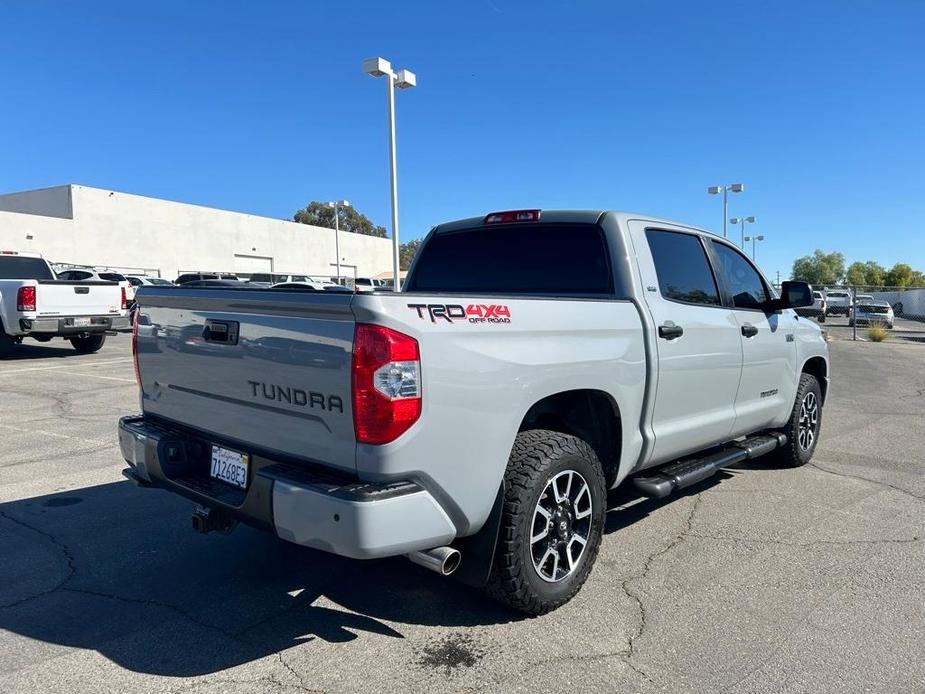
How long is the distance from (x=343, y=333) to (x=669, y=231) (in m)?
2.69

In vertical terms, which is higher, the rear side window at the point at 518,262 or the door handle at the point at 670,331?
the rear side window at the point at 518,262

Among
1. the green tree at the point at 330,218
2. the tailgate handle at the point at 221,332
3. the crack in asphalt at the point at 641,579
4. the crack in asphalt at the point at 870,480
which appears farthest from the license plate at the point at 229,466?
the green tree at the point at 330,218

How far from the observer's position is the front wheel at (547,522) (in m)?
2.99

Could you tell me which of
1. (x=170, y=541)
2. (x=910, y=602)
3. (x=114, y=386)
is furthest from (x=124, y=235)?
(x=910, y=602)

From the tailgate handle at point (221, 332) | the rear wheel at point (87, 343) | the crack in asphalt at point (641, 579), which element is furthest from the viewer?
the rear wheel at point (87, 343)

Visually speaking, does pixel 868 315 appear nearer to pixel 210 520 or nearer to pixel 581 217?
pixel 581 217

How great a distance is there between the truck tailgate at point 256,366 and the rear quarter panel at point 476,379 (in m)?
0.19

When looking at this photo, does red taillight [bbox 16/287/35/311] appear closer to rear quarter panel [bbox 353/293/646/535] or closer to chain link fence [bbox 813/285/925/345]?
rear quarter panel [bbox 353/293/646/535]

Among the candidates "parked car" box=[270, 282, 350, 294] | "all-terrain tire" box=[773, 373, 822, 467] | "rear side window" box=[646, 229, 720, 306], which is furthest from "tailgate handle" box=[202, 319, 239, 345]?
"all-terrain tire" box=[773, 373, 822, 467]

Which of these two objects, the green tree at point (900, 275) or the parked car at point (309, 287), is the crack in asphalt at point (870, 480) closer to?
the parked car at point (309, 287)

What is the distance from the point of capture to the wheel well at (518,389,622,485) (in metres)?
3.60

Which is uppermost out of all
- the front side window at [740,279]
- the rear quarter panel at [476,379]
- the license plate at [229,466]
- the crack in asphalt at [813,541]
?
the front side window at [740,279]

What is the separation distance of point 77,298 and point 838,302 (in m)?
35.7

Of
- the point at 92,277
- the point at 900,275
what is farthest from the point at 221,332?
the point at 900,275
